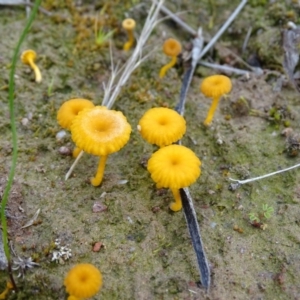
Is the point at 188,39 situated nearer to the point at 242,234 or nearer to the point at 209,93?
the point at 209,93

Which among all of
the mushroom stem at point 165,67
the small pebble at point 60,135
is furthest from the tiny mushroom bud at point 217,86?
the small pebble at point 60,135

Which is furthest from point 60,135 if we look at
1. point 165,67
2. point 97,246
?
point 165,67

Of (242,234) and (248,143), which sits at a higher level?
(248,143)

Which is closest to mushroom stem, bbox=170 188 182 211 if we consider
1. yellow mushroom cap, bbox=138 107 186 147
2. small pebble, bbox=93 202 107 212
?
yellow mushroom cap, bbox=138 107 186 147

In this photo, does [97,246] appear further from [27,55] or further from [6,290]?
[27,55]

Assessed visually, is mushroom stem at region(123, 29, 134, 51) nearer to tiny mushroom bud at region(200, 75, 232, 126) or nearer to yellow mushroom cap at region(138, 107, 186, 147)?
tiny mushroom bud at region(200, 75, 232, 126)

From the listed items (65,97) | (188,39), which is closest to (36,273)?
(65,97)
